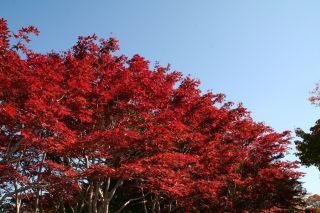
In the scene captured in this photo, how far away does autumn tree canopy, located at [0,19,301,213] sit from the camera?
1141 cm

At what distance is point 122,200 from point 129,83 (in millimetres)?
12599

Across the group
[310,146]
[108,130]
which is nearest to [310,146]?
[310,146]

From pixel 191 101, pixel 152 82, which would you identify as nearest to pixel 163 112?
pixel 152 82

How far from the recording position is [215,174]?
1844cm

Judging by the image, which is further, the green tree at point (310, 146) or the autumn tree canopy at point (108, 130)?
the green tree at point (310, 146)

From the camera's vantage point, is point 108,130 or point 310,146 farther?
point 310,146

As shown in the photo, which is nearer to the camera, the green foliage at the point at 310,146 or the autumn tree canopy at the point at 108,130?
the autumn tree canopy at the point at 108,130

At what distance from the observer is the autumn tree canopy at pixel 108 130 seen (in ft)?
37.4

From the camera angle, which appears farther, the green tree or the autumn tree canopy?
the green tree

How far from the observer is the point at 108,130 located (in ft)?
41.5

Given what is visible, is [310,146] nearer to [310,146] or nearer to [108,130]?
[310,146]

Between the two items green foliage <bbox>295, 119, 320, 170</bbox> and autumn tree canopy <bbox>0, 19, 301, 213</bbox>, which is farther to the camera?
green foliage <bbox>295, 119, 320, 170</bbox>

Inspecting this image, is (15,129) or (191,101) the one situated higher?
(191,101)

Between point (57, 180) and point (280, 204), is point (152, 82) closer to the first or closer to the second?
point (57, 180)
